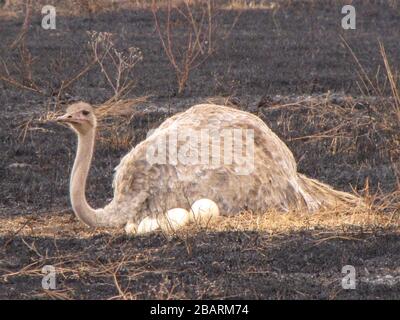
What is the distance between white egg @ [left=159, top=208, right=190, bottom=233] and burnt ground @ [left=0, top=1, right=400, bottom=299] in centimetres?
12

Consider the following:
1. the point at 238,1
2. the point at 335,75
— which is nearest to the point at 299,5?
the point at 238,1

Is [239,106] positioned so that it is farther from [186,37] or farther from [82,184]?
[82,184]

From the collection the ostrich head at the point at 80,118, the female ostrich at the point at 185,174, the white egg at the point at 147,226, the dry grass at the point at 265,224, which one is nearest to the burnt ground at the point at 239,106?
the dry grass at the point at 265,224

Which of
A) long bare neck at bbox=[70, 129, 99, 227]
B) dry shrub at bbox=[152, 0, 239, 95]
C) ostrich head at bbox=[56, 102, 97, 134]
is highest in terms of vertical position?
dry shrub at bbox=[152, 0, 239, 95]

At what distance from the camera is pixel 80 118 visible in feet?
25.7

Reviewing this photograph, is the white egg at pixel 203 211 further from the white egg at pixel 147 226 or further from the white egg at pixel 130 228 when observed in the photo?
the white egg at pixel 130 228

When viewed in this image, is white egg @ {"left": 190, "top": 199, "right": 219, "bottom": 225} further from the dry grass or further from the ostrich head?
the ostrich head

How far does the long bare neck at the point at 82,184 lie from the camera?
25.2 feet

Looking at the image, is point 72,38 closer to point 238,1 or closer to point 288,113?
point 238,1

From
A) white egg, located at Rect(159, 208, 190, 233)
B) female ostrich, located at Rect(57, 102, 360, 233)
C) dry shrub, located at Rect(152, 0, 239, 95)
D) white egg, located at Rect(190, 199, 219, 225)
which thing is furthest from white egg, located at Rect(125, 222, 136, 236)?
dry shrub, located at Rect(152, 0, 239, 95)

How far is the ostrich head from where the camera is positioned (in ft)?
25.6

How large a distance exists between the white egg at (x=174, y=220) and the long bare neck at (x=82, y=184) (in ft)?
1.39

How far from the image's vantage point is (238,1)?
19438 mm

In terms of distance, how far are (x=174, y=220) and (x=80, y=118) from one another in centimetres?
86
